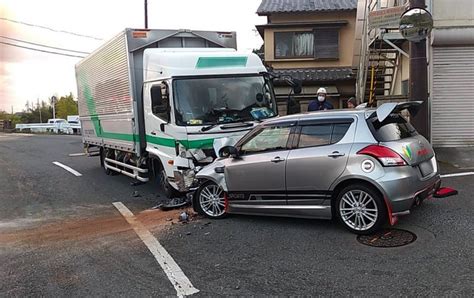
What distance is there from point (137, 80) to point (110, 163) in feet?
11.7

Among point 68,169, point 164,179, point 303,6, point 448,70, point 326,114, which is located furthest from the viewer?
point 303,6

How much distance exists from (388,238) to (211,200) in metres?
2.74

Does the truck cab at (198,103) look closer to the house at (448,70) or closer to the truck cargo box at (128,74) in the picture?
the truck cargo box at (128,74)

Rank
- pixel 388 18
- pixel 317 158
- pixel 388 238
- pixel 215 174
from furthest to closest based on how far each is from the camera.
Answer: pixel 388 18, pixel 215 174, pixel 317 158, pixel 388 238

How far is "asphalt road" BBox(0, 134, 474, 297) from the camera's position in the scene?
→ 4.43m

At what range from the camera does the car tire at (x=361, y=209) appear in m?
5.62

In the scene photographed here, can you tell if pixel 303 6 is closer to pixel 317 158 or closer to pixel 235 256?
pixel 317 158

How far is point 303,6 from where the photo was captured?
2127 centimetres

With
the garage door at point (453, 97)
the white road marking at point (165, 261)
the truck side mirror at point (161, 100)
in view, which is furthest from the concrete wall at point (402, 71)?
the white road marking at point (165, 261)

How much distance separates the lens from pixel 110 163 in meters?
12.3

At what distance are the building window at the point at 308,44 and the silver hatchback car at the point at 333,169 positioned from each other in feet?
49.0

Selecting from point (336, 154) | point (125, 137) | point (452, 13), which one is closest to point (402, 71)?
point (452, 13)

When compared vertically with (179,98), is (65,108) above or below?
below

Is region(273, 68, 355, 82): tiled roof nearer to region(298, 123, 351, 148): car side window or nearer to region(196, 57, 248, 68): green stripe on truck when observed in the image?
region(196, 57, 248, 68): green stripe on truck
